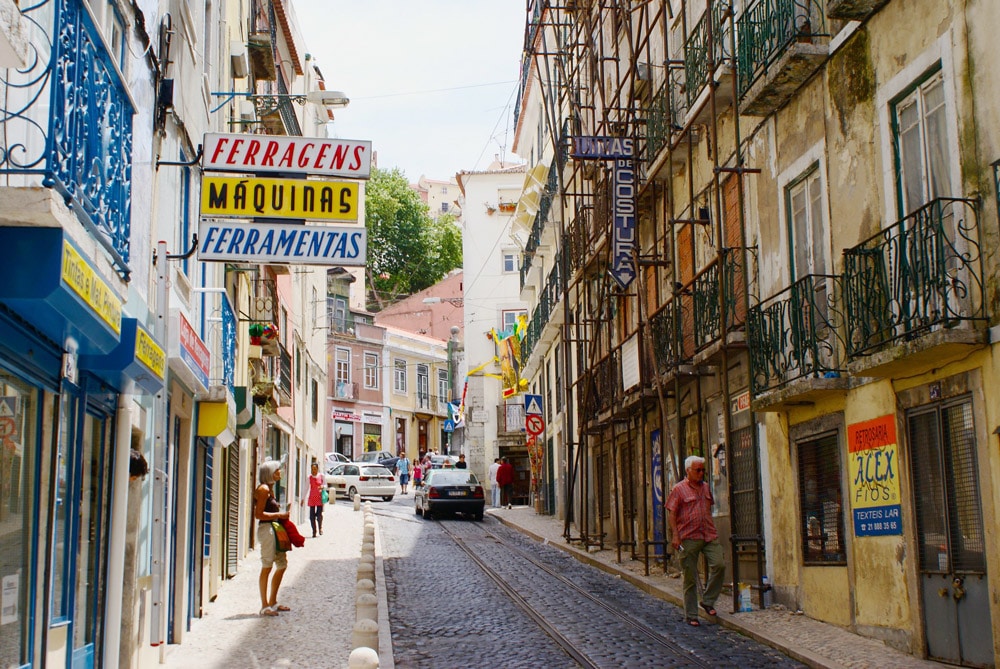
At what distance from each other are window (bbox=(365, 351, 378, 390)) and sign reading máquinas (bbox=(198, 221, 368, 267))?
1980 inches

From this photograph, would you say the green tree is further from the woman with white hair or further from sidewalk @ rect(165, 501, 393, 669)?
the woman with white hair

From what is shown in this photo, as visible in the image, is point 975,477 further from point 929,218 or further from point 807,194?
point 807,194

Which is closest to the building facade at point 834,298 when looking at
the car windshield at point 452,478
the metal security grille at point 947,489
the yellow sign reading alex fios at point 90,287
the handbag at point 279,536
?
the metal security grille at point 947,489

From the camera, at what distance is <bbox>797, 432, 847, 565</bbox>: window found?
11781mm

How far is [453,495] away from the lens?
3075 centimetres

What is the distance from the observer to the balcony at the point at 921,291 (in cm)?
873

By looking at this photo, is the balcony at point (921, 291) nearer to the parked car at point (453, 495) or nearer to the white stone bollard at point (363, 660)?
the white stone bollard at point (363, 660)

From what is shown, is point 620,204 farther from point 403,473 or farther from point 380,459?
point 380,459

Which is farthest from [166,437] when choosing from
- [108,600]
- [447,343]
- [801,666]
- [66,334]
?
[447,343]

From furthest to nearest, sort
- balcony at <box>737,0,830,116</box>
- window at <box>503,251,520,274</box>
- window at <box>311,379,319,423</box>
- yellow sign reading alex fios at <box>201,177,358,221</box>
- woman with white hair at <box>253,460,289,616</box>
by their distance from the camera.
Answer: window at <box>503,251,520,274</box> → window at <box>311,379,319,423</box> → woman with white hair at <box>253,460,289,616</box> → balcony at <box>737,0,830,116</box> → yellow sign reading alex fios at <box>201,177,358,221</box>

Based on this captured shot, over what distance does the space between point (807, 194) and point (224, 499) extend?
9.42 meters

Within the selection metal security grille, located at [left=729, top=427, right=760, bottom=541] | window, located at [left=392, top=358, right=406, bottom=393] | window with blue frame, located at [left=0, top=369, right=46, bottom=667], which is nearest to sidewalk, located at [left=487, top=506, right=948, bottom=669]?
metal security grille, located at [left=729, top=427, right=760, bottom=541]

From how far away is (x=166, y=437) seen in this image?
35.3 feet

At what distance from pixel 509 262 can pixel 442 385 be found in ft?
52.8
